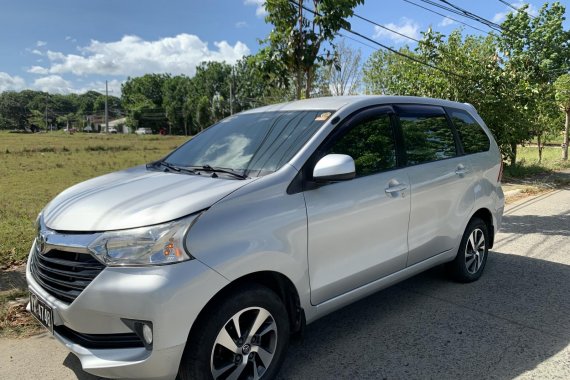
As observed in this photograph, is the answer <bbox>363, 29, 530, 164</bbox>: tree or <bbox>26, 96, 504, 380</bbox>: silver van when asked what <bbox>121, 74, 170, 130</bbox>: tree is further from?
<bbox>26, 96, 504, 380</bbox>: silver van

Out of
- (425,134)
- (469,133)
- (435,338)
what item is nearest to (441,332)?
(435,338)

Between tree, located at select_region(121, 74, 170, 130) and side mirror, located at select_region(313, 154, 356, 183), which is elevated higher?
tree, located at select_region(121, 74, 170, 130)

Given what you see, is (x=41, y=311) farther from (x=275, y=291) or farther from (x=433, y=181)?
(x=433, y=181)

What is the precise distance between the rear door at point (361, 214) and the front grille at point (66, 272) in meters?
1.28

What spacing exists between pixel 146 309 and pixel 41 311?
35.5 inches

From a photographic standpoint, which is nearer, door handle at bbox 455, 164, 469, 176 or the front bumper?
the front bumper

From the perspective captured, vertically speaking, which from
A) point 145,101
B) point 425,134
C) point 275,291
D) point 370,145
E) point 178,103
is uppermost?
point 145,101

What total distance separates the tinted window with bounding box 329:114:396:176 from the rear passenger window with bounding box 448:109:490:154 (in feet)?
4.03

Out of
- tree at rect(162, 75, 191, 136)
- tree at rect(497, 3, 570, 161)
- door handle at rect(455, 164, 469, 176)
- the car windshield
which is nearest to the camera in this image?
the car windshield

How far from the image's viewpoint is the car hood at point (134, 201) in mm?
2418

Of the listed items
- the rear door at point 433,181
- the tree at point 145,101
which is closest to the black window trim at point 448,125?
the rear door at point 433,181

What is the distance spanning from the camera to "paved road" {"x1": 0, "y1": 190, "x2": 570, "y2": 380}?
3.09m

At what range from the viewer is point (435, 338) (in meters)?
3.53

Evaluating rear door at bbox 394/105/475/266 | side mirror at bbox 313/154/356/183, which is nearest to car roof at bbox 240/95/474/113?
rear door at bbox 394/105/475/266
